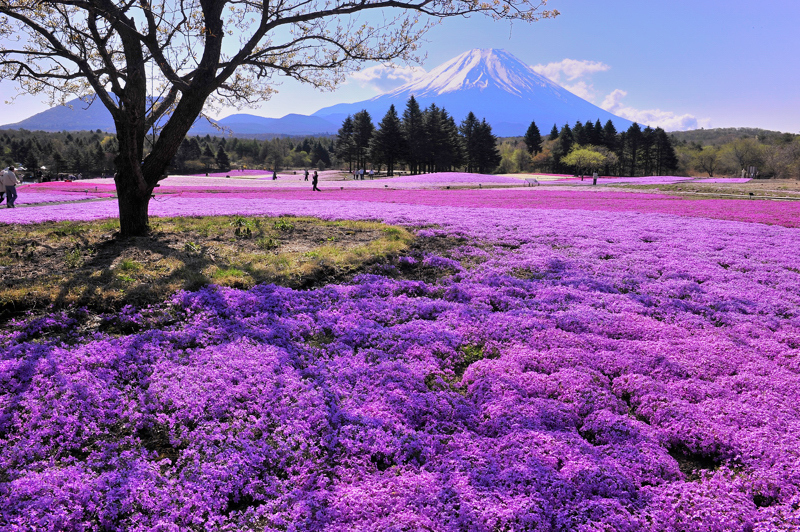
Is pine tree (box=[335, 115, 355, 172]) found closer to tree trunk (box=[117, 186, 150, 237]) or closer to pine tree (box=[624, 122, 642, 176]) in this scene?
pine tree (box=[624, 122, 642, 176])

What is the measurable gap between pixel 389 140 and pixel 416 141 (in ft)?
19.7

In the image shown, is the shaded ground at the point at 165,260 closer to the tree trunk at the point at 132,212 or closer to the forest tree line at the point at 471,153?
the tree trunk at the point at 132,212

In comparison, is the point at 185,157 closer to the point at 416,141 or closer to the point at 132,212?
the point at 416,141

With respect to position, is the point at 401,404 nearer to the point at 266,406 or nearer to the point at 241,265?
the point at 266,406

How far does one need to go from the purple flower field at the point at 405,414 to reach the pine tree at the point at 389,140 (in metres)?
77.8

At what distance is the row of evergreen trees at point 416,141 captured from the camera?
272ft

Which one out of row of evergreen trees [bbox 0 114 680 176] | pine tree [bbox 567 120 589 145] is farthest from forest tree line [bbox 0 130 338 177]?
pine tree [bbox 567 120 589 145]

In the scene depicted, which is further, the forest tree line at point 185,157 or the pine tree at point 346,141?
the forest tree line at point 185,157

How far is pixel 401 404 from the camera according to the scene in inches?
183

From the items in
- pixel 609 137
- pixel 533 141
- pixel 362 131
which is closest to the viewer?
pixel 362 131

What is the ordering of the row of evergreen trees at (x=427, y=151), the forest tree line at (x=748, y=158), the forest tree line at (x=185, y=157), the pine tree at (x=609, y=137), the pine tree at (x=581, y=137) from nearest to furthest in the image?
the row of evergreen trees at (x=427, y=151) → the forest tree line at (x=748, y=158) → the pine tree at (x=581, y=137) → the pine tree at (x=609, y=137) → the forest tree line at (x=185, y=157)

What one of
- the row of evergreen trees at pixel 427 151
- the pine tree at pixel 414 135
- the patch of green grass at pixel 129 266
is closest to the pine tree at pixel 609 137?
the row of evergreen trees at pixel 427 151

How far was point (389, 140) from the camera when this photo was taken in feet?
269

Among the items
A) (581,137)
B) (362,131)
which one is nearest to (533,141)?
(581,137)
